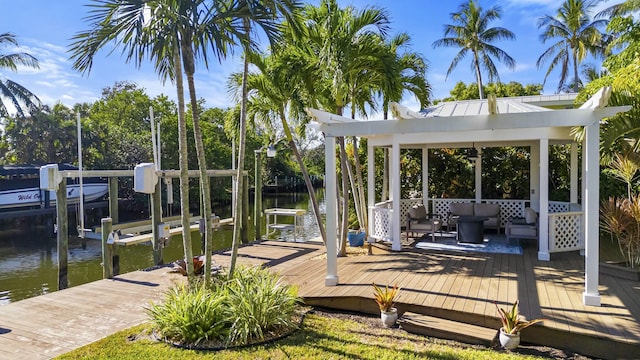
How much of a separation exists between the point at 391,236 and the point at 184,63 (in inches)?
218

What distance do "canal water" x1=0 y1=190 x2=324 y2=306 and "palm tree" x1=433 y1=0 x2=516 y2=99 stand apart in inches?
518

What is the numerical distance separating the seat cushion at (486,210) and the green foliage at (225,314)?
6.50 m

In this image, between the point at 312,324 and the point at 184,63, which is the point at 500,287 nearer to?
the point at 312,324

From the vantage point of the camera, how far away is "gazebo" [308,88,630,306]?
482 cm

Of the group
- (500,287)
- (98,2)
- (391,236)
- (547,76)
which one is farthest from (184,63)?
(547,76)

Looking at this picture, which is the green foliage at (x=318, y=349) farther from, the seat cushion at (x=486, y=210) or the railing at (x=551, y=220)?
the seat cushion at (x=486, y=210)

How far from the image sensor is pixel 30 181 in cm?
2142

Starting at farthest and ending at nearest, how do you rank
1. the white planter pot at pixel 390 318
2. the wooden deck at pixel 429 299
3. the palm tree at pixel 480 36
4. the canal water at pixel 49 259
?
1. the palm tree at pixel 480 36
2. the canal water at pixel 49 259
3. the white planter pot at pixel 390 318
4. the wooden deck at pixel 429 299

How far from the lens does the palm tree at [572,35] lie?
2239 cm

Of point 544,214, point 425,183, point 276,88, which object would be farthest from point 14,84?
point 544,214

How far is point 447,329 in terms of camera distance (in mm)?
4406

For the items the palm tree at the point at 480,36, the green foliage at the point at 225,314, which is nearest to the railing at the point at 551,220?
the green foliage at the point at 225,314

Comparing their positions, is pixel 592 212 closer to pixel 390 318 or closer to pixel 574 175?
pixel 390 318

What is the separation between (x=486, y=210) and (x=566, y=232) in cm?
234
